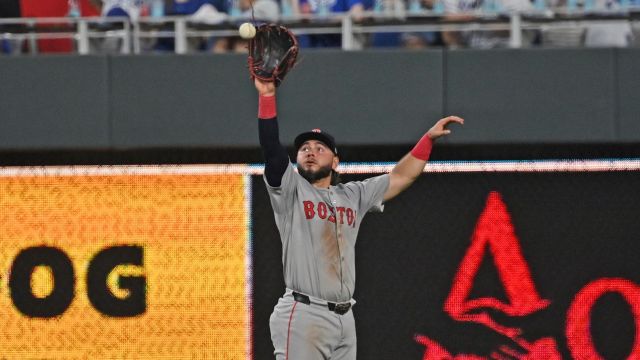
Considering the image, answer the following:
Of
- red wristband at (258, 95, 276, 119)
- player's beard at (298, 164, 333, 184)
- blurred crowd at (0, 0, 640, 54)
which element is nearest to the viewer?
red wristband at (258, 95, 276, 119)

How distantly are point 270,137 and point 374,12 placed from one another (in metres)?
2.59

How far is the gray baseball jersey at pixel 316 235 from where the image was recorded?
5566mm

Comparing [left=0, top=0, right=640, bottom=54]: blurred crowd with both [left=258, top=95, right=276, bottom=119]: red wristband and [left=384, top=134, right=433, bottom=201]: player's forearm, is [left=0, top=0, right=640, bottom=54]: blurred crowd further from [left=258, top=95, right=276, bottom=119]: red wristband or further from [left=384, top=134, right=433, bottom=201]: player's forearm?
[left=258, top=95, right=276, bottom=119]: red wristband

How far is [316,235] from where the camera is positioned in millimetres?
5660

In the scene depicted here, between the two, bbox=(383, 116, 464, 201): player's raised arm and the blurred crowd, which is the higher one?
the blurred crowd

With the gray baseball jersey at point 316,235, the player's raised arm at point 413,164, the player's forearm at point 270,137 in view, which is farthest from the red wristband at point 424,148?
the player's forearm at point 270,137

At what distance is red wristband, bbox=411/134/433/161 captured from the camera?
5809 mm

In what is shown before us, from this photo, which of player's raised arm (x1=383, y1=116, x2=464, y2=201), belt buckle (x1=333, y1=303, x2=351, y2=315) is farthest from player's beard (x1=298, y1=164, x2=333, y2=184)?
belt buckle (x1=333, y1=303, x2=351, y2=315)

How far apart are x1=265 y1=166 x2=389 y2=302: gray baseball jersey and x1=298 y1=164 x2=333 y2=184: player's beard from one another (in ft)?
0.13

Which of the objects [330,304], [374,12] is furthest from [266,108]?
[374,12]

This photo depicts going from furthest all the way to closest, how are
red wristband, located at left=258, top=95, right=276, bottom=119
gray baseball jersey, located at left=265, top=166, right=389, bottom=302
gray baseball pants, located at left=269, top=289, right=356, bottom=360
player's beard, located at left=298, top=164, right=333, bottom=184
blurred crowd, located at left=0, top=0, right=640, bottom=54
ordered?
blurred crowd, located at left=0, top=0, right=640, bottom=54
player's beard, located at left=298, top=164, right=333, bottom=184
gray baseball jersey, located at left=265, top=166, right=389, bottom=302
gray baseball pants, located at left=269, top=289, right=356, bottom=360
red wristband, located at left=258, top=95, right=276, bottom=119

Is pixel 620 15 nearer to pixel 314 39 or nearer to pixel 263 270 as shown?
pixel 314 39

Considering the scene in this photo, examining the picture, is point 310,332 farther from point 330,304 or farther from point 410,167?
point 410,167

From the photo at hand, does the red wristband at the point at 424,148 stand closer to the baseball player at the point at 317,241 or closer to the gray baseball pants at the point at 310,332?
the baseball player at the point at 317,241
